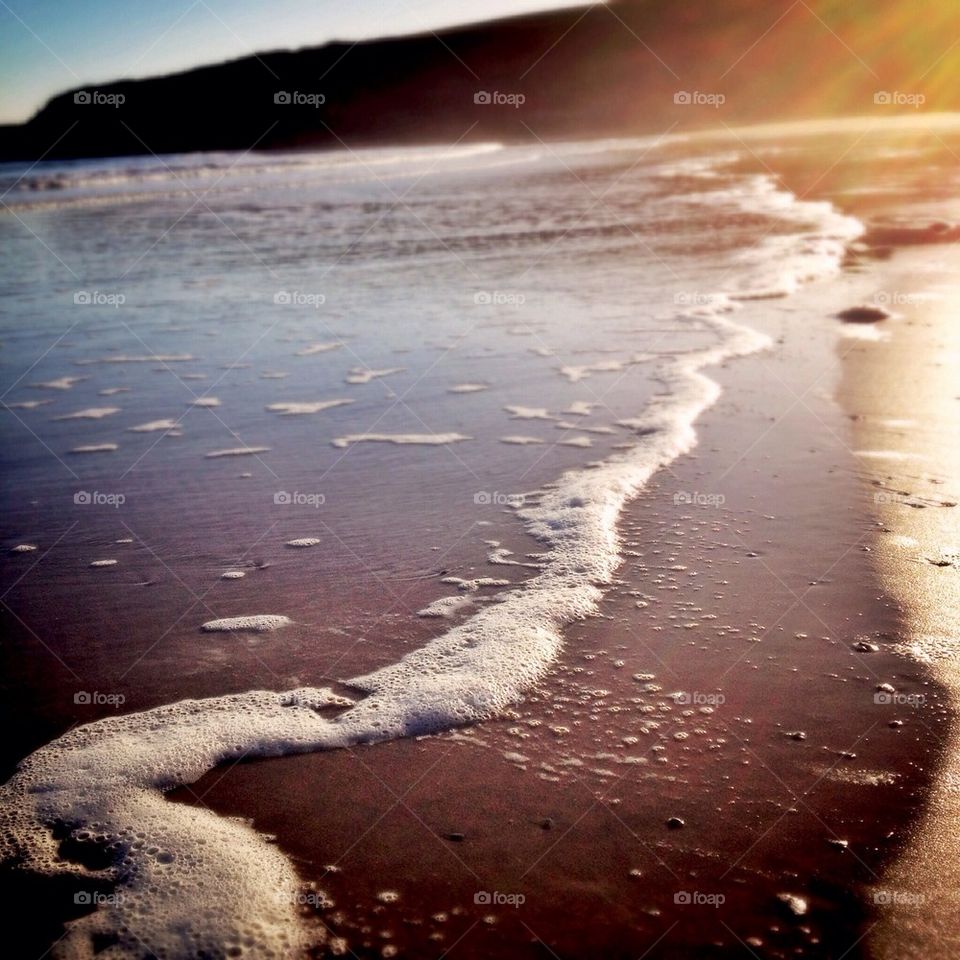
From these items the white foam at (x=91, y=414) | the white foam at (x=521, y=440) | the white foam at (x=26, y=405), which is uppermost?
the white foam at (x=26, y=405)

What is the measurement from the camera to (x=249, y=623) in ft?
13.2

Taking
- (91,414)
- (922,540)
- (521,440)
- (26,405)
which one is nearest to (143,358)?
(26,405)

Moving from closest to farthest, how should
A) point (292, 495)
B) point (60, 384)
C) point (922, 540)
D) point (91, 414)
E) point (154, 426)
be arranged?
point (922, 540) → point (292, 495) → point (154, 426) → point (91, 414) → point (60, 384)

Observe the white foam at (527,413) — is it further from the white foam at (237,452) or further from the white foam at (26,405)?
the white foam at (26,405)

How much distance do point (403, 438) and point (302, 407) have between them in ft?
3.78

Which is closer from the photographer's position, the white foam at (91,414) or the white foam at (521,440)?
the white foam at (521,440)

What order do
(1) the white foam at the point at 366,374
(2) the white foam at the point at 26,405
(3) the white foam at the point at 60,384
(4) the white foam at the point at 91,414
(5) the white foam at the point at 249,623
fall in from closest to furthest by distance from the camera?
(5) the white foam at the point at 249,623 → (4) the white foam at the point at 91,414 → (2) the white foam at the point at 26,405 → (1) the white foam at the point at 366,374 → (3) the white foam at the point at 60,384

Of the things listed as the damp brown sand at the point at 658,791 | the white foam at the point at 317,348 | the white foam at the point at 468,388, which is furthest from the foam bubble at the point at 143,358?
the damp brown sand at the point at 658,791

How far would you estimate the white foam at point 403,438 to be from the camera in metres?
6.10

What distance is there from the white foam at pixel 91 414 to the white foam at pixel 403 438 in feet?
7.10

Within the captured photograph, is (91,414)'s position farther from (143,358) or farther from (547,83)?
(547,83)

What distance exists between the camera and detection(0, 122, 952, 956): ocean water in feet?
10.1

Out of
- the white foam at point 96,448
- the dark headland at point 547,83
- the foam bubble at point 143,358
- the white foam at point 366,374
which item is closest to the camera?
the white foam at point 96,448

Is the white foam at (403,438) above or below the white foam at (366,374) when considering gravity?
below
